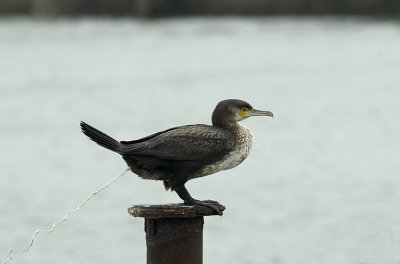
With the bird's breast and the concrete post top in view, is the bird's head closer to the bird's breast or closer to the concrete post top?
the bird's breast

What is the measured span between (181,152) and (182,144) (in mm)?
65

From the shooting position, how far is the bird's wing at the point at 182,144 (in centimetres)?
423

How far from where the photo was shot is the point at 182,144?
4305 mm

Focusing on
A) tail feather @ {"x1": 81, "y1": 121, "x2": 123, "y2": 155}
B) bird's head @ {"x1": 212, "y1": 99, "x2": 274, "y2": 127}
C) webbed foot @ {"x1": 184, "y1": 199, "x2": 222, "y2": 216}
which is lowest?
webbed foot @ {"x1": 184, "y1": 199, "x2": 222, "y2": 216}

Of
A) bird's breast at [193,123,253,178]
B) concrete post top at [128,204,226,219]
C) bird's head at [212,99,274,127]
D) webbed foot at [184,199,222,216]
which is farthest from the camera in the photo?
bird's head at [212,99,274,127]

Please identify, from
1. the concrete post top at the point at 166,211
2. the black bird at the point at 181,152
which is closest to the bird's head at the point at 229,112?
the black bird at the point at 181,152

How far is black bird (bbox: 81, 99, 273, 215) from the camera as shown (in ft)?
13.9

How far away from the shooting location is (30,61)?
36531 millimetres

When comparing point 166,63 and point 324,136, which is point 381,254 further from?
point 166,63

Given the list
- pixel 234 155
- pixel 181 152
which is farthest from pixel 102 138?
pixel 234 155

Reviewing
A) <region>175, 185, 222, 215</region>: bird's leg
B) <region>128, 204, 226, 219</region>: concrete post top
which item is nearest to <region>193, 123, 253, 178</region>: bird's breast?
<region>175, 185, 222, 215</region>: bird's leg

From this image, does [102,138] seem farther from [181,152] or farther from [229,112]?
[229,112]

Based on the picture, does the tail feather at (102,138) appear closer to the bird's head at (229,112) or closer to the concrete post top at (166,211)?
the concrete post top at (166,211)

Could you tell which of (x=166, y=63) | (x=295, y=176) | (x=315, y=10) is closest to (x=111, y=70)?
(x=166, y=63)
